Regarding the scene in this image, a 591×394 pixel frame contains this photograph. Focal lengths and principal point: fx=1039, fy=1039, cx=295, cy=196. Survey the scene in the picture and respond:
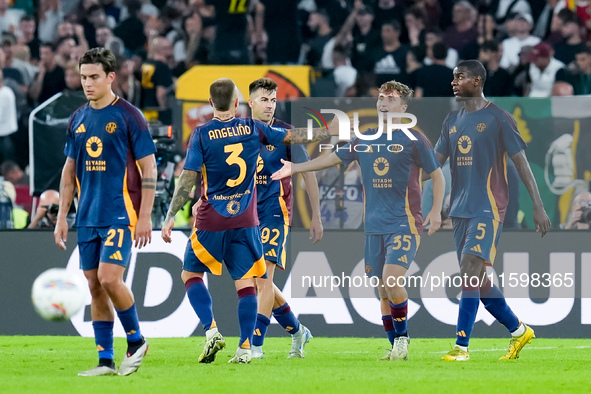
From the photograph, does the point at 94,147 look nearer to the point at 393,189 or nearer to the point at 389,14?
the point at 393,189

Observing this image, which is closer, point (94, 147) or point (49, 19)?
point (94, 147)

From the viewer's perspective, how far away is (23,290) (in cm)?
1148

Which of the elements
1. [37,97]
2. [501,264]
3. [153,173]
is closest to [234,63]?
[37,97]

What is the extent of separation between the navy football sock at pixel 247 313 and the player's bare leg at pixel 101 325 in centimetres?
123

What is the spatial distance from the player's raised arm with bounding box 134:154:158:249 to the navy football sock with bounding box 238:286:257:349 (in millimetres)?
1278

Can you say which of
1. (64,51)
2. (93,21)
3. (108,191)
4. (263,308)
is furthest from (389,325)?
(93,21)

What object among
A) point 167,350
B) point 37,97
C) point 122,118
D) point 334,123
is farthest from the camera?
point 37,97

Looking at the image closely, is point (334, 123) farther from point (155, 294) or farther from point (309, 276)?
point (155, 294)

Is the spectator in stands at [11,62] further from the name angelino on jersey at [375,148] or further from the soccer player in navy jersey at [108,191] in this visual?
the soccer player in navy jersey at [108,191]

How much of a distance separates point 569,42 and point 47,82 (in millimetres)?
7423

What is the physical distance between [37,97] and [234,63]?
2836 millimetres

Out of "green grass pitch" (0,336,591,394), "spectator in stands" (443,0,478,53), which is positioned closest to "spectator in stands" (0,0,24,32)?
"spectator in stands" (443,0,478,53)

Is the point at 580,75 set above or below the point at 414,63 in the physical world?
below

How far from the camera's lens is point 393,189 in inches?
353
